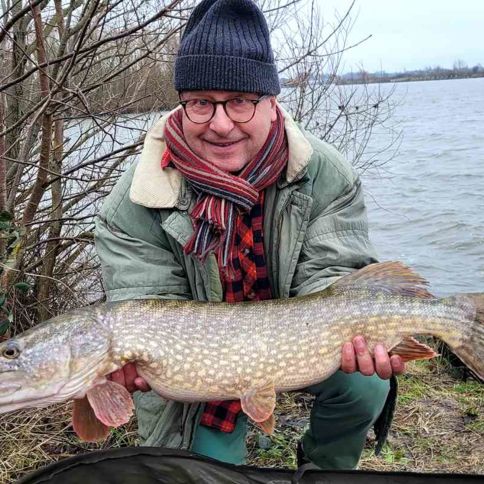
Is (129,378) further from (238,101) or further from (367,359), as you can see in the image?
(238,101)

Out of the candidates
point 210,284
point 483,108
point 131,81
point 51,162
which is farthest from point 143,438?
point 483,108

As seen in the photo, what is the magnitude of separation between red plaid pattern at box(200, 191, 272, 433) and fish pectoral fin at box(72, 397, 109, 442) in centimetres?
47

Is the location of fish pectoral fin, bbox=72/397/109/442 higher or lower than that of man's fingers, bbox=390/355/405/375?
lower

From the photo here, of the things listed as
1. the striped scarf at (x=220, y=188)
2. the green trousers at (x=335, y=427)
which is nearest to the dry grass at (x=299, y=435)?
the green trousers at (x=335, y=427)

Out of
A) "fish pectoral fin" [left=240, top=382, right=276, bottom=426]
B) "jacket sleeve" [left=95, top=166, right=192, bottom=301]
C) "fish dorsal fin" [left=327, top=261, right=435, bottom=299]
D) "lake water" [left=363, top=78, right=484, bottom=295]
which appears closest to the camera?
"fish pectoral fin" [left=240, top=382, right=276, bottom=426]

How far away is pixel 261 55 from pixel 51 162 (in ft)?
5.37

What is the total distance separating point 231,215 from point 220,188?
0.34 feet

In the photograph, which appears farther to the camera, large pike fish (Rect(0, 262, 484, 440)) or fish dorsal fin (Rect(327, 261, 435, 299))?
fish dorsal fin (Rect(327, 261, 435, 299))

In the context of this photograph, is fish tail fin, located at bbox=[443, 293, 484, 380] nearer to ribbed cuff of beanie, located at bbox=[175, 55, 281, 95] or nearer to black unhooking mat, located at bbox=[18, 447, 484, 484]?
black unhooking mat, located at bbox=[18, 447, 484, 484]

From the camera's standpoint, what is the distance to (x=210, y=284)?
8.18 feet

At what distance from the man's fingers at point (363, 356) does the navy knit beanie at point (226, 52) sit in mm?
913

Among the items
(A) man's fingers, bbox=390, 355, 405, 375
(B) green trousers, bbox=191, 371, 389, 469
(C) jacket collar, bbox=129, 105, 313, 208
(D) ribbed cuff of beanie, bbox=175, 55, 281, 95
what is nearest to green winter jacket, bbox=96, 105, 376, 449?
(C) jacket collar, bbox=129, 105, 313, 208

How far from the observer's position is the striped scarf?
2.38 metres

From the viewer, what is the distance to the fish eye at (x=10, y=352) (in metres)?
2.08
